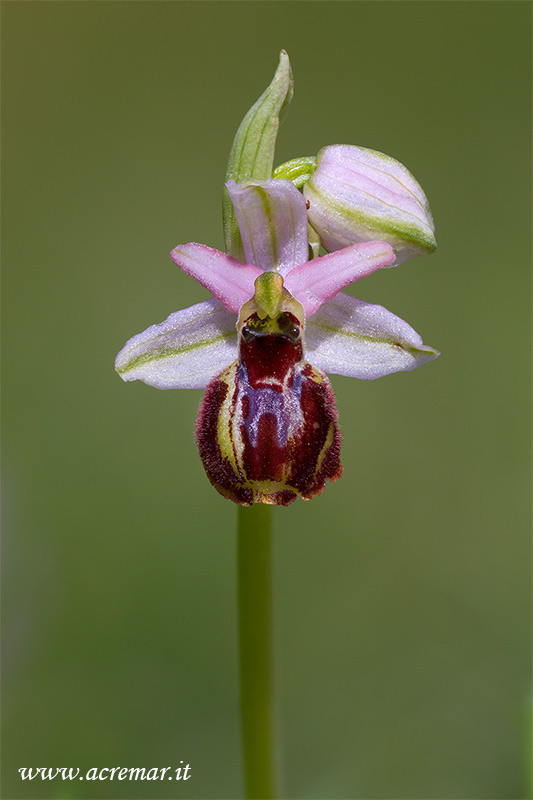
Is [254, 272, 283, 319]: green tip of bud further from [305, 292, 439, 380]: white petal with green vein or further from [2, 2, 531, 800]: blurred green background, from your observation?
[2, 2, 531, 800]: blurred green background

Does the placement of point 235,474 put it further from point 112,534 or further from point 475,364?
point 475,364

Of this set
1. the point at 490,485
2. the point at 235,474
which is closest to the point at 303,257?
the point at 235,474

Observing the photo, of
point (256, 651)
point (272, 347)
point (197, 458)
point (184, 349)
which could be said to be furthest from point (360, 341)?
point (197, 458)

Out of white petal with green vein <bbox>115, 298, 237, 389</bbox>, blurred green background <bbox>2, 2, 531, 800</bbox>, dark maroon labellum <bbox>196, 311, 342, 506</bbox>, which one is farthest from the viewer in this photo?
blurred green background <bbox>2, 2, 531, 800</bbox>

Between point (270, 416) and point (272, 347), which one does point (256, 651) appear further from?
point (272, 347)

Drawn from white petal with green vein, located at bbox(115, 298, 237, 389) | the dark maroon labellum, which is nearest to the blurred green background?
the dark maroon labellum

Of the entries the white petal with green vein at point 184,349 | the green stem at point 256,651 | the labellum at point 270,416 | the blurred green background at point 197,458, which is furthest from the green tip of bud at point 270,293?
the blurred green background at point 197,458
